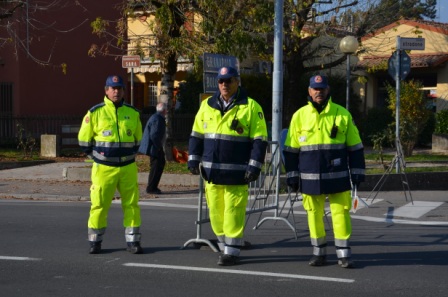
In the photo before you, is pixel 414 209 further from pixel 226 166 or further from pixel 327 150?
pixel 226 166

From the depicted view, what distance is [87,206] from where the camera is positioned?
14.0m

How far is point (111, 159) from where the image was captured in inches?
351

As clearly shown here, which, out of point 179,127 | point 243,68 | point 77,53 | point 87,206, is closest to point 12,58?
point 77,53

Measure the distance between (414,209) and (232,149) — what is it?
603 centimetres

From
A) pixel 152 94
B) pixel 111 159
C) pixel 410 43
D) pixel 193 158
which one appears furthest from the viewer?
pixel 152 94

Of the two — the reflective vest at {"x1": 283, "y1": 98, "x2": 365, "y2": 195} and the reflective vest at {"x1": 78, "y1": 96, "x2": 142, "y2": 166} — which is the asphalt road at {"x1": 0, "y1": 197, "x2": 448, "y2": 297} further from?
the reflective vest at {"x1": 78, "y1": 96, "x2": 142, "y2": 166}

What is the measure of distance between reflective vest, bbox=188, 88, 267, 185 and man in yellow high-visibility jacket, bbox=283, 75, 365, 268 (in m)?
0.39

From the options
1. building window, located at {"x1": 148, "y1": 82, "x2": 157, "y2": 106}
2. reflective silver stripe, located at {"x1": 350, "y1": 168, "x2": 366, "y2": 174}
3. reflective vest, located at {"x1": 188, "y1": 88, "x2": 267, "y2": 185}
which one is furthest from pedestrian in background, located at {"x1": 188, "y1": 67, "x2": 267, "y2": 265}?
building window, located at {"x1": 148, "y1": 82, "x2": 157, "y2": 106}

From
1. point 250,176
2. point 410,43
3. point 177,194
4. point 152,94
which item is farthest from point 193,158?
point 152,94

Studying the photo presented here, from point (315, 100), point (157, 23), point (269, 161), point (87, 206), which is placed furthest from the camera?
point (157, 23)

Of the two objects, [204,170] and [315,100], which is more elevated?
[315,100]

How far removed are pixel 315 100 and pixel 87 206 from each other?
6.69m

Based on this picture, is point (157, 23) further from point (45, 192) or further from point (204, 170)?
point (204, 170)

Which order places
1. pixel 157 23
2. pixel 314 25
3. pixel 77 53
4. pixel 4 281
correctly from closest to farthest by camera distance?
pixel 4 281 < pixel 157 23 < pixel 314 25 < pixel 77 53
